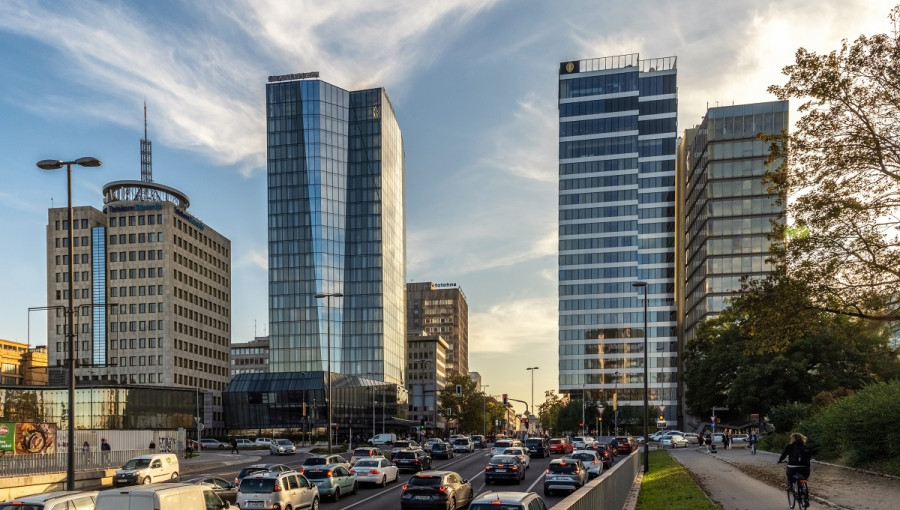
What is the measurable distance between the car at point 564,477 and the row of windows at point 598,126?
128 meters

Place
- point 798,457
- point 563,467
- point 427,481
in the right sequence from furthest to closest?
point 563,467, point 427,481, point 798,457

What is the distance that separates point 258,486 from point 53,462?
56.1 ft

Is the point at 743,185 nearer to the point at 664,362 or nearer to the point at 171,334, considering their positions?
the point at 664,362

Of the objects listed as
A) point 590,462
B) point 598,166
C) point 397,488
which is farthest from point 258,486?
point 598,166

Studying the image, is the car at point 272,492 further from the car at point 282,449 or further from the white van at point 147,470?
the car at point 282,449

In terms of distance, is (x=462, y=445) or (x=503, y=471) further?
(x=462, y=445)


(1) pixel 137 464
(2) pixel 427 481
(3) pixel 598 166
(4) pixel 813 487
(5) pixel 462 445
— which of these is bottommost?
(5) pixel 462 445

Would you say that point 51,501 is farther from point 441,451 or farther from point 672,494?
point 441,451

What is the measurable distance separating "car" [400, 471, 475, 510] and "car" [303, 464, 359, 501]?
583cm

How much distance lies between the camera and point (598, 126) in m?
153

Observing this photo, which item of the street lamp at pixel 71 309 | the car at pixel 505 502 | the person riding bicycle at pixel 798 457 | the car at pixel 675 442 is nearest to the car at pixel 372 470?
the street lamp at pixel 71 309

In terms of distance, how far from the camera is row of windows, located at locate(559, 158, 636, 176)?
150375 mm

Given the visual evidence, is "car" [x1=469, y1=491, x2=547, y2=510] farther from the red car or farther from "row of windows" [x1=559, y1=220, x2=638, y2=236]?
"row of windows" [x1=559, y1=220, x2=638, y2=236]

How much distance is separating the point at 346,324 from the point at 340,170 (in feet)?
101
